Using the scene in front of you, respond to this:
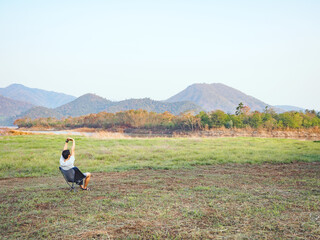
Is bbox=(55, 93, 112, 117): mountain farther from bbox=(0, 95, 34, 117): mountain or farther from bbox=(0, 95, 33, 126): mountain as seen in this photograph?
bbox=(0, 95, 34, 117): mountain

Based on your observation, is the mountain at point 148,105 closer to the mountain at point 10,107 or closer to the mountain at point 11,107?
the mountain at point 10,107

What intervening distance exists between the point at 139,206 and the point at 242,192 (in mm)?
2400

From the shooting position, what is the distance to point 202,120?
1644 inches

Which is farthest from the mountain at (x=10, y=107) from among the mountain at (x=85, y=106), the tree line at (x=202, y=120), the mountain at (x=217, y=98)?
the mountain at (x=217, y=98)

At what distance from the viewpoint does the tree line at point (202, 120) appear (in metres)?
37.3

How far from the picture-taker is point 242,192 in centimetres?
602

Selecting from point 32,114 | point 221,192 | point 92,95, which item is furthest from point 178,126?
point 92,95

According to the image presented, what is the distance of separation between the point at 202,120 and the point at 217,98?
445ft

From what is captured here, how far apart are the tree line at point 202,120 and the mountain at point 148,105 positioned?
122ft

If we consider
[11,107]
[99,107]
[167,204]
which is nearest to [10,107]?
[11,107]

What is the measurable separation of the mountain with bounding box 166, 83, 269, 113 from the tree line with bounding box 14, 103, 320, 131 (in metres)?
103

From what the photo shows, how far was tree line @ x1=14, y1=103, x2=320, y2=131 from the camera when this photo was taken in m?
37.3

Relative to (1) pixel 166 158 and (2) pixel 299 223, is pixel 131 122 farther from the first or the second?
(2) pixel 299 223

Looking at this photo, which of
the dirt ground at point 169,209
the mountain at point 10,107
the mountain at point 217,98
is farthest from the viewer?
the mountain at point 217,98
